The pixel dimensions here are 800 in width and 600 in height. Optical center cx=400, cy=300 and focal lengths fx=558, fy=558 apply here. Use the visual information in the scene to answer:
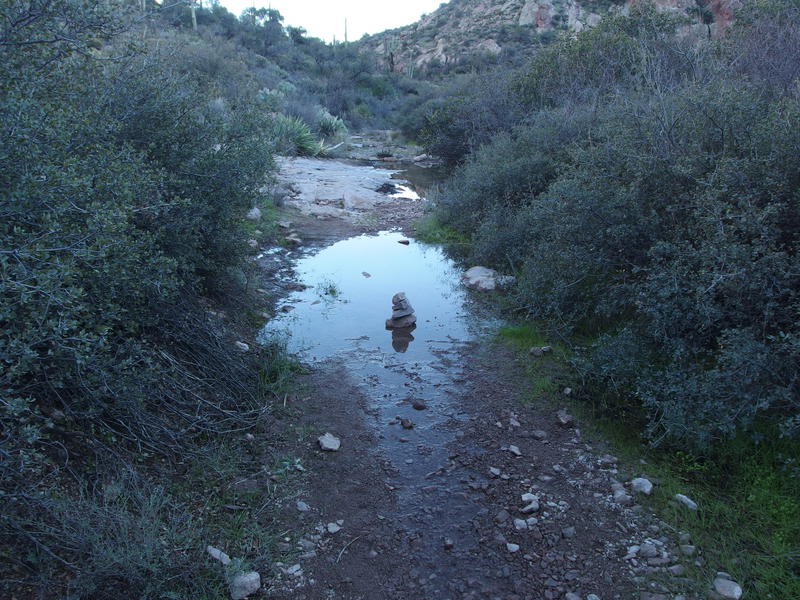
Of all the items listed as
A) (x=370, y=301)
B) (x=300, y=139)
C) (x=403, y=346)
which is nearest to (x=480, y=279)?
(x=370, y=301)

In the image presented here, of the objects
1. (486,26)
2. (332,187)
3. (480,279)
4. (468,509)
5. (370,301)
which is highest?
(486,26)

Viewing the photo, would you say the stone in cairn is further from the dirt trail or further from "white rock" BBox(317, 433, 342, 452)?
"white rock" BBox(317, 433, 342, 452)

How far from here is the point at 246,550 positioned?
11.1 ft

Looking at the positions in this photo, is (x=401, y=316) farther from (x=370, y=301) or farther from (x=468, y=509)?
(x=468, y=509)

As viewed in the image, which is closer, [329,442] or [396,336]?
[329,442]

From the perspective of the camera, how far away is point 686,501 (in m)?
3.82

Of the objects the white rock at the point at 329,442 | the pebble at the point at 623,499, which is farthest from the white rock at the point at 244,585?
the pebble at the point at 623,499

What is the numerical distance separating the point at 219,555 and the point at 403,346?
12.4 ft

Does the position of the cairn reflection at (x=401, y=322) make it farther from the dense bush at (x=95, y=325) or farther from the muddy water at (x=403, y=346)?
the dense bush at (x=95, y=325)

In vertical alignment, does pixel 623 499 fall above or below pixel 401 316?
below

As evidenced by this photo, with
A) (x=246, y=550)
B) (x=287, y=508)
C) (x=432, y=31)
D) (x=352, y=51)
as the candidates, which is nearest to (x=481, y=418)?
(x=287, y=508)

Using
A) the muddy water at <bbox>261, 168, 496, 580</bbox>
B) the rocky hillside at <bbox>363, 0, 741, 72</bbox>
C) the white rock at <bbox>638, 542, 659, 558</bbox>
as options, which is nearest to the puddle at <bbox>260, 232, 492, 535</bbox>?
the muddy water at <bbox>261, 168, 496, 580</bbox>

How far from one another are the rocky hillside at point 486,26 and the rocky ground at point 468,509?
29854 mm

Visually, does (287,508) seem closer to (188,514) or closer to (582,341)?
(188,514)
